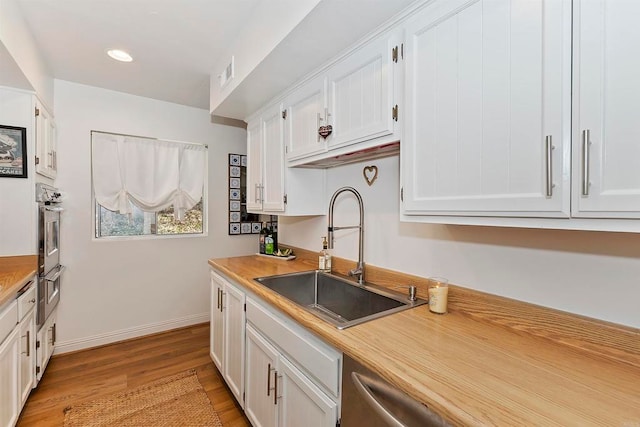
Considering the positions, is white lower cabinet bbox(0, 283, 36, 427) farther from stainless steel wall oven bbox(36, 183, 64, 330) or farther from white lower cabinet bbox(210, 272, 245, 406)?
white lower cabinet bbox(210, 272, 245, 406)

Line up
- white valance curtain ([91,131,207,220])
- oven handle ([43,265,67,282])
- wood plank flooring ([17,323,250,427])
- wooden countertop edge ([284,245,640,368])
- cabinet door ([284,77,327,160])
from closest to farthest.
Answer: wooden countertop edge ([284,245,640,368])
cabinet door ([284,77,327,160])
wood plank flooring ([17,323,250,427])
oven handle ([43,265,67,282])
white valance curtain ([91,131,207,220])

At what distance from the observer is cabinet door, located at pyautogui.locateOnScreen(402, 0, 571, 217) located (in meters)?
0.79

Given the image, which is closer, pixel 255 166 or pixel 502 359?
pixel 502 359

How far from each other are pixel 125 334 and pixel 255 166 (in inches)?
86.0

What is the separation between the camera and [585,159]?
74 cm

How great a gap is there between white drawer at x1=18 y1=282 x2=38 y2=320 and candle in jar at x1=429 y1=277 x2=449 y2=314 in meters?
2.26

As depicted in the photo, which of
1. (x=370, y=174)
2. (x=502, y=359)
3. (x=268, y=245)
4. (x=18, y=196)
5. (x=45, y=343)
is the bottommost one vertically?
(x=45, y=343)

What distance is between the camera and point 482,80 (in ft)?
3.10

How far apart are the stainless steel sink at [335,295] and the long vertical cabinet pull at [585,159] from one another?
2.72ft

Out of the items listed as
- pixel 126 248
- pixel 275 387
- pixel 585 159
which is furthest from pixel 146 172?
pixel 585 159

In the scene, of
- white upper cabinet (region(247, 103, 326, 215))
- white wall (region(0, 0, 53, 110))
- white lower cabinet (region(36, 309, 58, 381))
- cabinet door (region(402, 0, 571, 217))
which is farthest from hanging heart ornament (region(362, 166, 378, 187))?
white lower cabinet (region(36, 309, 58, 381))

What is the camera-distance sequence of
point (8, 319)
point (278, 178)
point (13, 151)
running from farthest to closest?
point (278, 178), point (13, 151), point (8, 319)

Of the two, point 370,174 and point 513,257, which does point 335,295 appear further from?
point 513,257

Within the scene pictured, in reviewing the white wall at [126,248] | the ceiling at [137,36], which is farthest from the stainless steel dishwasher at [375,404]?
the white wall at [126,248]
